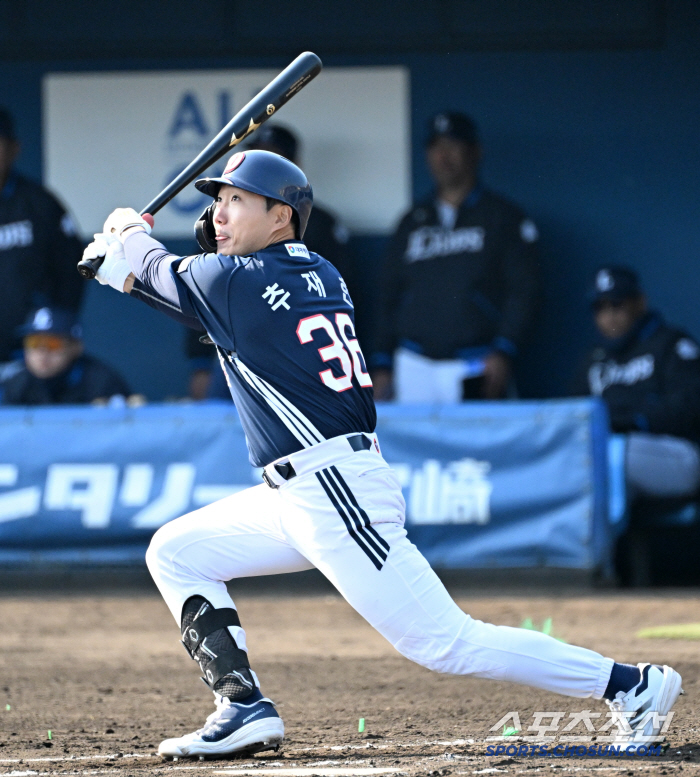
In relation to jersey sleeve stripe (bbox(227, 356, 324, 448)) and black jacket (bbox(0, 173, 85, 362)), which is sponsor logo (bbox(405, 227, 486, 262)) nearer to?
black jacket (bbox(0, 173, 85, 362))

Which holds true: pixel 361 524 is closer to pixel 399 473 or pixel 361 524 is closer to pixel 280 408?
pixel 280 408

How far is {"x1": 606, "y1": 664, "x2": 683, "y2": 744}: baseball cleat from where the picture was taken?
10.7ft

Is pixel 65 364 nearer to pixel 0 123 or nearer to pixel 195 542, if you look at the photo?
pixel 0 123

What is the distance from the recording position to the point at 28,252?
8070 mm

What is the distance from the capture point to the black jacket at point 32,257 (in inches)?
317

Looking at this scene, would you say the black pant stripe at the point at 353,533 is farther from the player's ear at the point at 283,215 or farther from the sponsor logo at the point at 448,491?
the sponsor logo at the point at 448,491

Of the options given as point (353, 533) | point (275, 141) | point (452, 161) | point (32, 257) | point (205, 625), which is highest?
point (275, 141)

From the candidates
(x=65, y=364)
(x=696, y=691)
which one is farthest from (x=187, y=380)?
(x=696, y=691)

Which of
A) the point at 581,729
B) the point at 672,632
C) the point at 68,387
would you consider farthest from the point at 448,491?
the point at 581,729

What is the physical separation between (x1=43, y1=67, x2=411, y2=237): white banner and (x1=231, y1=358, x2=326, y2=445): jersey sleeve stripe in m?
5.62

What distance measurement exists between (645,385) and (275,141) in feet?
8.65

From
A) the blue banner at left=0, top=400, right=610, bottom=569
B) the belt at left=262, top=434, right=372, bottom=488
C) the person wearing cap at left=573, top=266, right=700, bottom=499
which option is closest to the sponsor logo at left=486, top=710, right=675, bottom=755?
the belt at left=262, top=434, right=372, bottom=488

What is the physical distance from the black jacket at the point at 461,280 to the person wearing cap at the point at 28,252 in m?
2.03

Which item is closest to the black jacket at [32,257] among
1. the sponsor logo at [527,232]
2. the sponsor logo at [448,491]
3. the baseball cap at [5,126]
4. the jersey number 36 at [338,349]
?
the baseball cap at [5,126]
